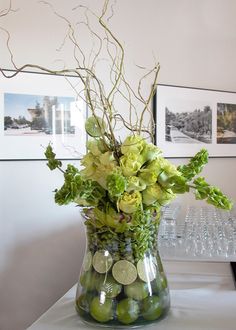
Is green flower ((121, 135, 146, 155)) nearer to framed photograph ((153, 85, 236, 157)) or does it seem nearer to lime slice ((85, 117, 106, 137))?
lime slice ((85, 117, 106, 137))

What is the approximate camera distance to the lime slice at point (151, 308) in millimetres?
916

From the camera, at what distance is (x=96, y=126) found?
3.18 ft

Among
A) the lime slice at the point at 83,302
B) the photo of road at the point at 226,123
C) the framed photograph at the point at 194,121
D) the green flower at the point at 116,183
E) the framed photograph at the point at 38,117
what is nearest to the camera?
the green flower at the point at 116,183

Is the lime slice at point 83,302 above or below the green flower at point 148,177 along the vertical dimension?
below

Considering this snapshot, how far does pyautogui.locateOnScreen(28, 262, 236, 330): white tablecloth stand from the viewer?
0.95 m

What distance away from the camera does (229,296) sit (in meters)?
1.14

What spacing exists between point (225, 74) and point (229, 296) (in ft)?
5.56

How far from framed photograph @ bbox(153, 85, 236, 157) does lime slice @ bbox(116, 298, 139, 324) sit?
148 centimetres

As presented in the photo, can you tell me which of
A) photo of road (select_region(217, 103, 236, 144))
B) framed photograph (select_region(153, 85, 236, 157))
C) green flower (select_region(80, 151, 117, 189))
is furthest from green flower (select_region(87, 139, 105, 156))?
photo of road (select_region(217, 103, 236, 144))

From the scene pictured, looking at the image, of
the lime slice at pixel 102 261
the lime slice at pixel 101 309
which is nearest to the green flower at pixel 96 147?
the lime slice at pixel 102 261

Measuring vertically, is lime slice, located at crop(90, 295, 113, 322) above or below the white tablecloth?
above

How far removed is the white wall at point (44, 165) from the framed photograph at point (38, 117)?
0.08 metres

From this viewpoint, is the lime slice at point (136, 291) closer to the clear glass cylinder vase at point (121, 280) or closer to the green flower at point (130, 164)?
the clear glass cylinder vase at point (121, 280)

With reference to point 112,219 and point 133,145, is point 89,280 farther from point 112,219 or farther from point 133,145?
point 133,145
